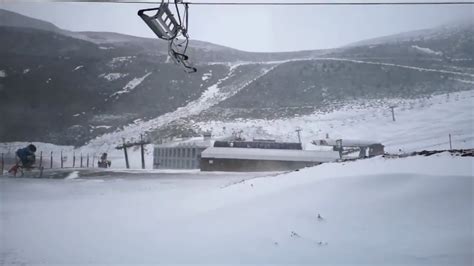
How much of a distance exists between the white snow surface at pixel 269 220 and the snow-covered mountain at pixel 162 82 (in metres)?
1.47

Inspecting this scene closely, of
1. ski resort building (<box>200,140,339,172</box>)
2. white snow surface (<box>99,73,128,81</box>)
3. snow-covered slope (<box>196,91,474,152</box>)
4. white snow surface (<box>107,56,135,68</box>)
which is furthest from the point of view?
white snow surface (<box>107,56,135,68</box>)

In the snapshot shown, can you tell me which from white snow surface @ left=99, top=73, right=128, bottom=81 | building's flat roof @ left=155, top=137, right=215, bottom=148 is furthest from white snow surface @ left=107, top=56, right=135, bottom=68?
building's flat roof @ left=155, top=137, right=215, bottom=148

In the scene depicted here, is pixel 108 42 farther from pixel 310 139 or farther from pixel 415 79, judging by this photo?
pixel 415 79

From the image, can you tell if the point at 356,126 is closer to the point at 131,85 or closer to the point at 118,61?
the point at 131,85

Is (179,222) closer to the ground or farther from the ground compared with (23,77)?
closer to the ground

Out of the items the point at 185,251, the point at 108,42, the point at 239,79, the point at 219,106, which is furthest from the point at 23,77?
the point at 185,251

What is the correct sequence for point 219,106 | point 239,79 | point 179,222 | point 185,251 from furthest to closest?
1. point 239,79
2. point 219,106
3. point 179,222
4. point 185,251

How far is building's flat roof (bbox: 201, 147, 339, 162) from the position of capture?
19.4 ft

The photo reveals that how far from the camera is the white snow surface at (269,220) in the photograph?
135 inches

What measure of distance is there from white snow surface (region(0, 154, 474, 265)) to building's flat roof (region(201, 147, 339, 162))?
0.55 meters

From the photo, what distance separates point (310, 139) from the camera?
238 inches

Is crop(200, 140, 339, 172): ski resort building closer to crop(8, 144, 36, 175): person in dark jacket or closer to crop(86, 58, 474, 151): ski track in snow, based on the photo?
crop(86, 58, 474, 151): ski track in snow

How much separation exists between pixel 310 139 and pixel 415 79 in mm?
3285

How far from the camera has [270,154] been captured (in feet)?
19.7
